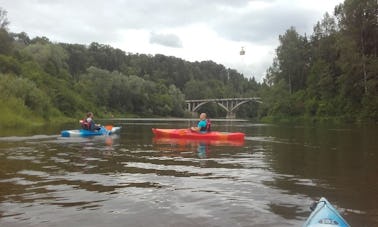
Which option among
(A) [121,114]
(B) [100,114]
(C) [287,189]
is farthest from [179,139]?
(A) [121,114]

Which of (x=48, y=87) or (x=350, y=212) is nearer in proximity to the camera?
A: (x=350, y=212)

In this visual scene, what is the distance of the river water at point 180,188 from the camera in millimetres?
7109

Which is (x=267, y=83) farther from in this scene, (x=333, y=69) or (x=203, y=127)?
(x=203, y=127)

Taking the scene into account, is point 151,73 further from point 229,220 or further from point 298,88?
point 229,220

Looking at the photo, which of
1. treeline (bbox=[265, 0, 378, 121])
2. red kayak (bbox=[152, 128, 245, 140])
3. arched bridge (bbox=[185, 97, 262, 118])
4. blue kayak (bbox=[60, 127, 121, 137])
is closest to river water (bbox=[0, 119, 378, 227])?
red kayak (bbox=[152, 128, 245, 140])

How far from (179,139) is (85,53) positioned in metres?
131

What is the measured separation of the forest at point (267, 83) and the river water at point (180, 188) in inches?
1079

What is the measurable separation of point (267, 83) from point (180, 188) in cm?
8864

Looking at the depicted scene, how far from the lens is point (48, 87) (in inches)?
2557

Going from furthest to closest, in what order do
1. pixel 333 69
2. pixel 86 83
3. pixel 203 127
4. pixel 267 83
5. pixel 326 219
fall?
pixel 86 83 → pixel 267 83 → pixel 333 69 → pixel 203 127 → pixel 326 219

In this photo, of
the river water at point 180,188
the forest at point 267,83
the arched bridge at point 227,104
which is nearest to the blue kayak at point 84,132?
the river water at point 180,188

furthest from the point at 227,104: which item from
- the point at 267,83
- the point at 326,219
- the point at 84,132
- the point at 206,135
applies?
the point at 326,219

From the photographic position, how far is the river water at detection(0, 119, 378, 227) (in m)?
7.11

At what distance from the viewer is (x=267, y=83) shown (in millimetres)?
96062
